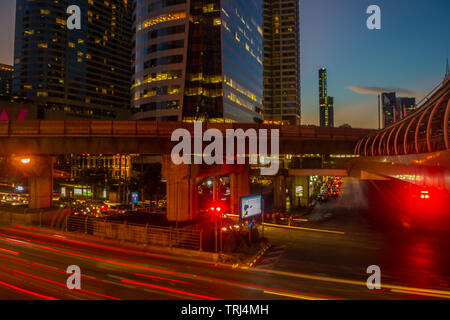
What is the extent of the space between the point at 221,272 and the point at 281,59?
501 feet

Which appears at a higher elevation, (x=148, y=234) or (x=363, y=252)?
(x=148, y=234)

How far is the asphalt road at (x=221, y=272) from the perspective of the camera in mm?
11562

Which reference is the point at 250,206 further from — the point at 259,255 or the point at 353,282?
the point at 353,282

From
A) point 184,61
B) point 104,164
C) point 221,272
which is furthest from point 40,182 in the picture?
point 184,61

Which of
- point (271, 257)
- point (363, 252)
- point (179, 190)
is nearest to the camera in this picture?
point (271, 257)

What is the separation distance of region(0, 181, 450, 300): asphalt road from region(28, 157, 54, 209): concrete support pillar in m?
6.07

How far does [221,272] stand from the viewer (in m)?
14.5

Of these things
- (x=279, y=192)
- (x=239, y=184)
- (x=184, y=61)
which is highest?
(x=184, y=61)

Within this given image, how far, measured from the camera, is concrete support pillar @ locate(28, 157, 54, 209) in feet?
89.6

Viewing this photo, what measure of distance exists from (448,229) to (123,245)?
2769cm

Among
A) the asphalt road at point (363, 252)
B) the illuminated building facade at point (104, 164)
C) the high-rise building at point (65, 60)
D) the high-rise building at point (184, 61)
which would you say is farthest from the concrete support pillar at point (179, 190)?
the high-rise building at point (65, 60)

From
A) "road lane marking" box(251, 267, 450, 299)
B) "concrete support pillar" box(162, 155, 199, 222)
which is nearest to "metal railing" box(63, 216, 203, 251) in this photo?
"concrete support pillar" box(162, 155, 199, 222)

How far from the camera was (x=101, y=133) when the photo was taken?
85.0 feet

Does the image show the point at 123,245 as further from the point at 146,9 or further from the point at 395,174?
the point at 146,9
